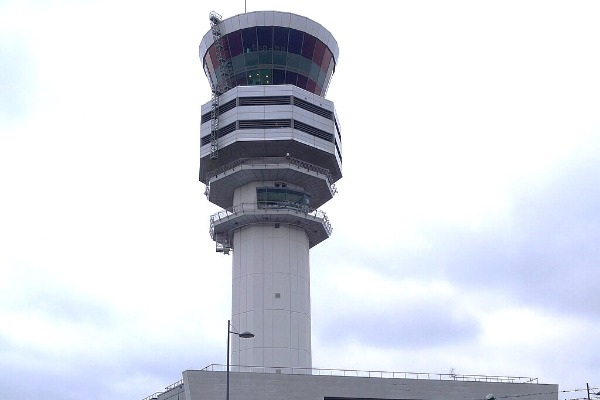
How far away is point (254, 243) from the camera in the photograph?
7994 centimetres

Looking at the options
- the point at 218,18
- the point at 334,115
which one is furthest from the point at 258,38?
the point at 334,115

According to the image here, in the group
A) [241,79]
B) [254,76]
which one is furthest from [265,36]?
[241,79]

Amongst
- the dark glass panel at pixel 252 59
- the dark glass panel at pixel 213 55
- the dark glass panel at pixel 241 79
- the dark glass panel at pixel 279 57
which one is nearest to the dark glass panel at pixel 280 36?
the dark glass panel at pixel 279 57

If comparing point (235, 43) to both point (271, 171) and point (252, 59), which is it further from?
point (271, 171)

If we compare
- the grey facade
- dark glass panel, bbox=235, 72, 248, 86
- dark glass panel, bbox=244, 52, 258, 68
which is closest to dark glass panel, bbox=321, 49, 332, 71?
dark glass panel, bbox=244, 52, 258, 68

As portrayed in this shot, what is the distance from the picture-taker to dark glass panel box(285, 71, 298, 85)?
8456 centimetres

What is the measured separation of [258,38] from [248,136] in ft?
32.7

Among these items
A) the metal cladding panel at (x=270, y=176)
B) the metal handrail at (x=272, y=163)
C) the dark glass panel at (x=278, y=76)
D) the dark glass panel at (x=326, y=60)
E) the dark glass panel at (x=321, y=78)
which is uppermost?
the dark glass panel at (x=326, y=60)

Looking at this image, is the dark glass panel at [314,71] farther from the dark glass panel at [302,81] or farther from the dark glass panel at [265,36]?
the dark glass panel at [265,36]

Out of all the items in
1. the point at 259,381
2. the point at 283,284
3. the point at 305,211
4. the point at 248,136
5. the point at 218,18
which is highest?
the point at 218,18

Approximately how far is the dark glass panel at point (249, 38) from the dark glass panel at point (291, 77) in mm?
3830

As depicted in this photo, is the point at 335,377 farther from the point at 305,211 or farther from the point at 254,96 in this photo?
the point at 254,96

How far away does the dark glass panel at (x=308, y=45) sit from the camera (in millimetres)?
84312

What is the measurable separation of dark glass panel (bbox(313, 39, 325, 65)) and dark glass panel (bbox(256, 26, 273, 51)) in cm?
440
